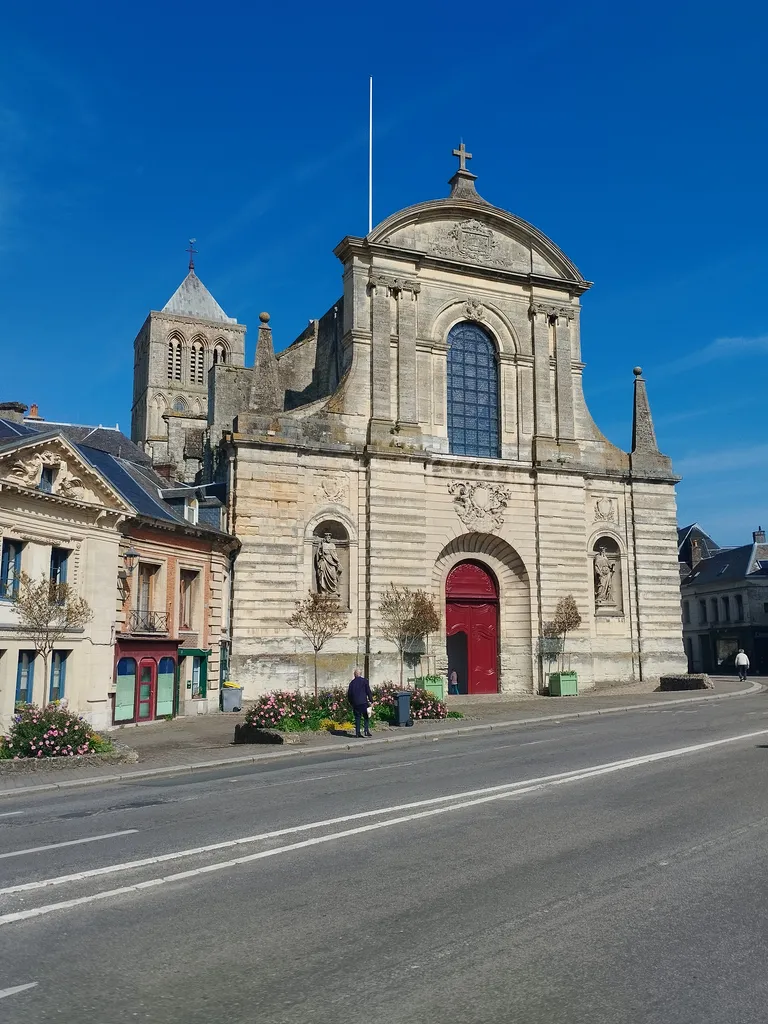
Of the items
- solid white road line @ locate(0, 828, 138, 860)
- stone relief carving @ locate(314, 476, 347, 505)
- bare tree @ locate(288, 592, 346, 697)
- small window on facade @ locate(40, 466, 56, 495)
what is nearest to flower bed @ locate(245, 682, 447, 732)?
bare tree @ locate(288, 592, 346, 697)

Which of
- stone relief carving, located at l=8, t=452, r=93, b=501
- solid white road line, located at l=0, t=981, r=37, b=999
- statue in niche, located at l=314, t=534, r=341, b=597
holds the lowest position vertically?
solid white road line, located at l=0, t=981, r=37, b=999

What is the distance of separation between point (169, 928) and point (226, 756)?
10957 mm

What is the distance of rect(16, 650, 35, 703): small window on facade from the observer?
19.2m

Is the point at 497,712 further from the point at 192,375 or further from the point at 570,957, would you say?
the point at 192,375

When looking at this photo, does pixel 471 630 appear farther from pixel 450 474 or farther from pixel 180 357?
pixel 180 357

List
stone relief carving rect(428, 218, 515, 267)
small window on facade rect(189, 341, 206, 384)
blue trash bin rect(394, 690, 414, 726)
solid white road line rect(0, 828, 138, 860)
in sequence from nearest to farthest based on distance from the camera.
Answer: solid white road line rect(0, 828, 138, 860)
blue trash bin rect(394, 690, 414, 726)
stone relief carving rect(428, 218, 515, 267)
small window on facade rect(189, 341, 206, 384)

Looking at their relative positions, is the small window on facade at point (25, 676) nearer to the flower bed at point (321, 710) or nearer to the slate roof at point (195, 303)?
the flower bed at point (321, 710)

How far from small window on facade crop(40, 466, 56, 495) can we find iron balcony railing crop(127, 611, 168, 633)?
435cm

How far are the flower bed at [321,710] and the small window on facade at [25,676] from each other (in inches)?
185

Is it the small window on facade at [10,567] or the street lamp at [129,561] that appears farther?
the street lamp at [129,561]

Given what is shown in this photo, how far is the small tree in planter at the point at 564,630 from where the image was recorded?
31031 mm

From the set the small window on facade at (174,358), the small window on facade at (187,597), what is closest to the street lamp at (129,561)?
the small window on facade at (187,597)

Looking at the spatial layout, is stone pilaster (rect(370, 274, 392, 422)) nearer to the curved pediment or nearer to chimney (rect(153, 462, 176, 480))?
the curved pediment

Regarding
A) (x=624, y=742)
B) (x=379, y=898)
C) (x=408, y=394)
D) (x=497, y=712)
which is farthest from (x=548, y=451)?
(x=379, y=898)
